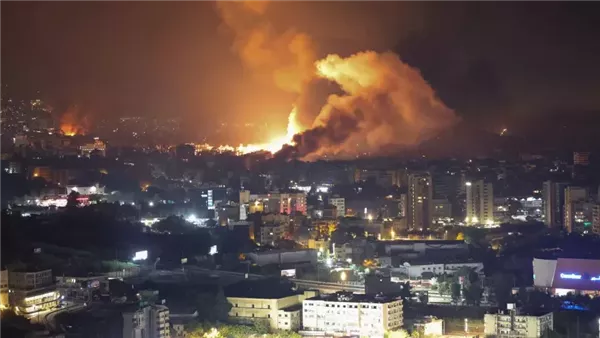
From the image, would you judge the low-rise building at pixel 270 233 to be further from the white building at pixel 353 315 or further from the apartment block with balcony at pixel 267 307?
the white building at pixel 353 315

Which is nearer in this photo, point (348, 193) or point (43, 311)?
point (43, 311)

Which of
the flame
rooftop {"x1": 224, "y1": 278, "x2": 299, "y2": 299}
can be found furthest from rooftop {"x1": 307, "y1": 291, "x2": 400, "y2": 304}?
the flame

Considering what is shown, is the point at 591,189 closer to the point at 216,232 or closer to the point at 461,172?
the point at 461,172

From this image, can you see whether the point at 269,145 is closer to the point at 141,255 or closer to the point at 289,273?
the point at 141,255

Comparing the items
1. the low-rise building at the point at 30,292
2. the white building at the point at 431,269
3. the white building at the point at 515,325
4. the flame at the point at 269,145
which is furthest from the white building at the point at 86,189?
the white building at the point at 515,325

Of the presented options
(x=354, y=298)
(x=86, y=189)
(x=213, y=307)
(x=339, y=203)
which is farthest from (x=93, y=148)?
(x=354, y=298)

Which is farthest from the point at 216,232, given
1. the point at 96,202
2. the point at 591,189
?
the point at 591,189
